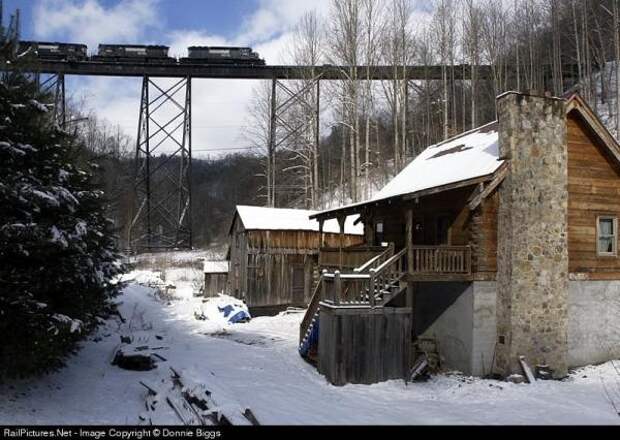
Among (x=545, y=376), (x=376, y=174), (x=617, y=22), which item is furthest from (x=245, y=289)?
(x=617, y=22)

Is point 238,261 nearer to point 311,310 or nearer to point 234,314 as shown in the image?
point 234,314

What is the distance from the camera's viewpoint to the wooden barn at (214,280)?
30625mm

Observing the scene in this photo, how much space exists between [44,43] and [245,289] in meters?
30.5

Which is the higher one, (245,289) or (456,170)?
(456,170)

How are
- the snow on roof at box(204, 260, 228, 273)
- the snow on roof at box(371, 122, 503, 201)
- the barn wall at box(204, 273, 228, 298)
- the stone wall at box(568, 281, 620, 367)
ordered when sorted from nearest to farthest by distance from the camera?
1. the stone wall at box(568, 281, 620, 367)
2. the snow on roof at box(371, 122, 503, 201)
3. the barn wall at box(204, 273, 228, 298)
4. the snow on roof at box(204, 260, 228, 273)

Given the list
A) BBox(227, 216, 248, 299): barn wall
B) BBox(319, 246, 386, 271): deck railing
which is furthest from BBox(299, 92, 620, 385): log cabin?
BBox(227, 216, 248, 299): barn wall

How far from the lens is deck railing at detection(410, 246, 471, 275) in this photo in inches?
587

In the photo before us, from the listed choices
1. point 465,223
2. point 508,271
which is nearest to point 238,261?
point 465,223

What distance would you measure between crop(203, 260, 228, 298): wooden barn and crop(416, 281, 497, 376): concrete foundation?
56.2 ft

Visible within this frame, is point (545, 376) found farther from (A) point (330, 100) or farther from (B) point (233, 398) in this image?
(A) point (330, 100)

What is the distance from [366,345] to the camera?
14.2 metres

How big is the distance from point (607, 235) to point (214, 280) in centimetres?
2161

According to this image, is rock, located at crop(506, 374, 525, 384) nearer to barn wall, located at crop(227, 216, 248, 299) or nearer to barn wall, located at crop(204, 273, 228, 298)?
barn wall, located at crop(227, 216, 248, 299)
